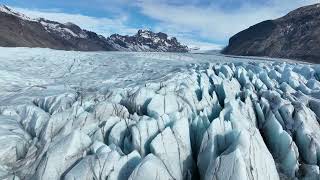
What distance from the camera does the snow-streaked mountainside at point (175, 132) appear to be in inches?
549

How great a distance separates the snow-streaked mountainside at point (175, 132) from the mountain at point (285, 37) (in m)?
115

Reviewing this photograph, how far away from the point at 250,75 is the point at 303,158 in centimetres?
1026

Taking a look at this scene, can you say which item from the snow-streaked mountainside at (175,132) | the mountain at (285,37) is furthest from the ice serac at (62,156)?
the mountain at (285,37)

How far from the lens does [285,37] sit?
156 meters

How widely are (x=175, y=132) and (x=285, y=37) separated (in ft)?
488

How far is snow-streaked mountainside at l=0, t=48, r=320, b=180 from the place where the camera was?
45.7 ft

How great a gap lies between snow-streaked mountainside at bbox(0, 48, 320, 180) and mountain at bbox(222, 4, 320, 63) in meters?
115

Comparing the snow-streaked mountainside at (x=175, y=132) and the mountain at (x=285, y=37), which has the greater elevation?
the snow-streaked mountainside at (x=175, y=132)

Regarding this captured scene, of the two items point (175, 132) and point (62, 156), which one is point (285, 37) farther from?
point (62, 156)

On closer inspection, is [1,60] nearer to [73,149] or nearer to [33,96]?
[33,96]

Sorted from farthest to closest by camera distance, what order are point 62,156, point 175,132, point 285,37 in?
point 285,37 → point 175,132 → point 62,156

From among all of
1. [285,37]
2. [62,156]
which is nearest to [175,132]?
[62,156]

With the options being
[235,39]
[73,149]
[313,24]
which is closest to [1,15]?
[235,39]

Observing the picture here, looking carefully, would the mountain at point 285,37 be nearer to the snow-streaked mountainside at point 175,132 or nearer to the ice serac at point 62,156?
the snow-streaked mountainside at point 175,132
